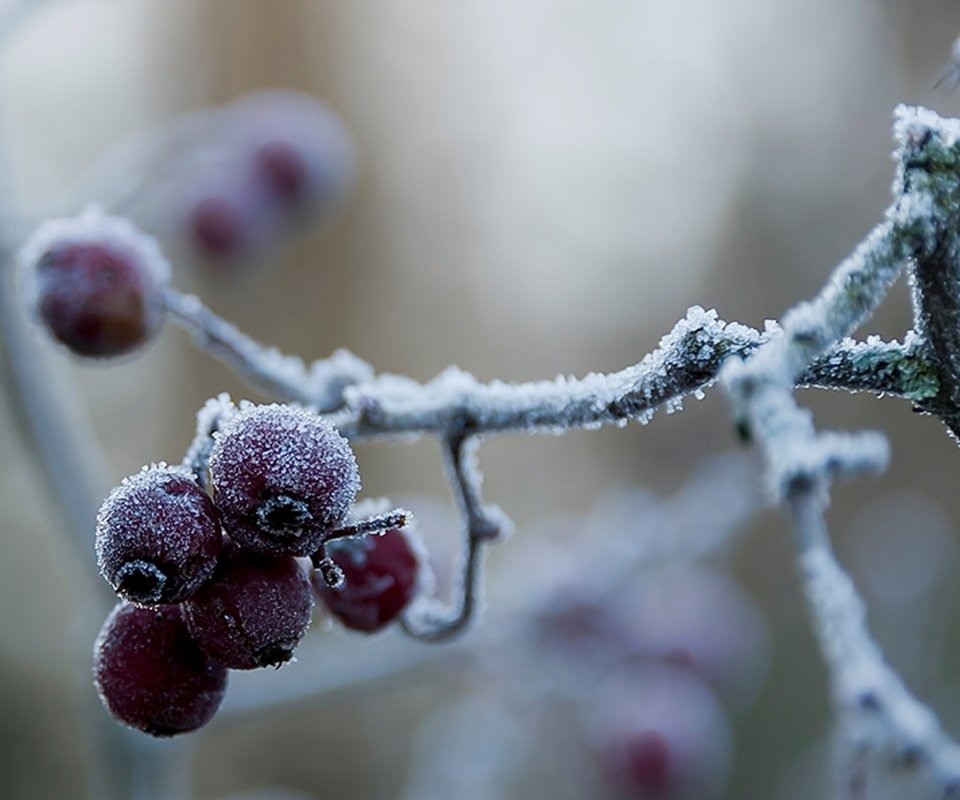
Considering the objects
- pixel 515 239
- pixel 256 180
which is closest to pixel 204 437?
pixel 256 180

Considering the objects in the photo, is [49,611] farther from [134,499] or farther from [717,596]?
[134,499]

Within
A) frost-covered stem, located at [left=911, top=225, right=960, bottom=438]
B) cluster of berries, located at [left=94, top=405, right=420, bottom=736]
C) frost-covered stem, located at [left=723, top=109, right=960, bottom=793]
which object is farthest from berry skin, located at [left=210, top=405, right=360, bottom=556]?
frost-covered stem, located at [left=911, top=225, right=960, bottom=438]

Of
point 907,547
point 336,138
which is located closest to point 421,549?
point 336,138

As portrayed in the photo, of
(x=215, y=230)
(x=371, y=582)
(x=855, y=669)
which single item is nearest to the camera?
(x=855, y=669)

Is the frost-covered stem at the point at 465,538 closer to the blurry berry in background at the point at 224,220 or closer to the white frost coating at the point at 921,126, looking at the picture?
the white frost coating at the point at 921,126

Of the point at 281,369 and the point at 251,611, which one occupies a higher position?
the point at 281,369

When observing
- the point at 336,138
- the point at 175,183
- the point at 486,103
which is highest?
the point at 486,103

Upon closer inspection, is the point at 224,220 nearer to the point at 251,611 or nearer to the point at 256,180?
the point at 256,180
